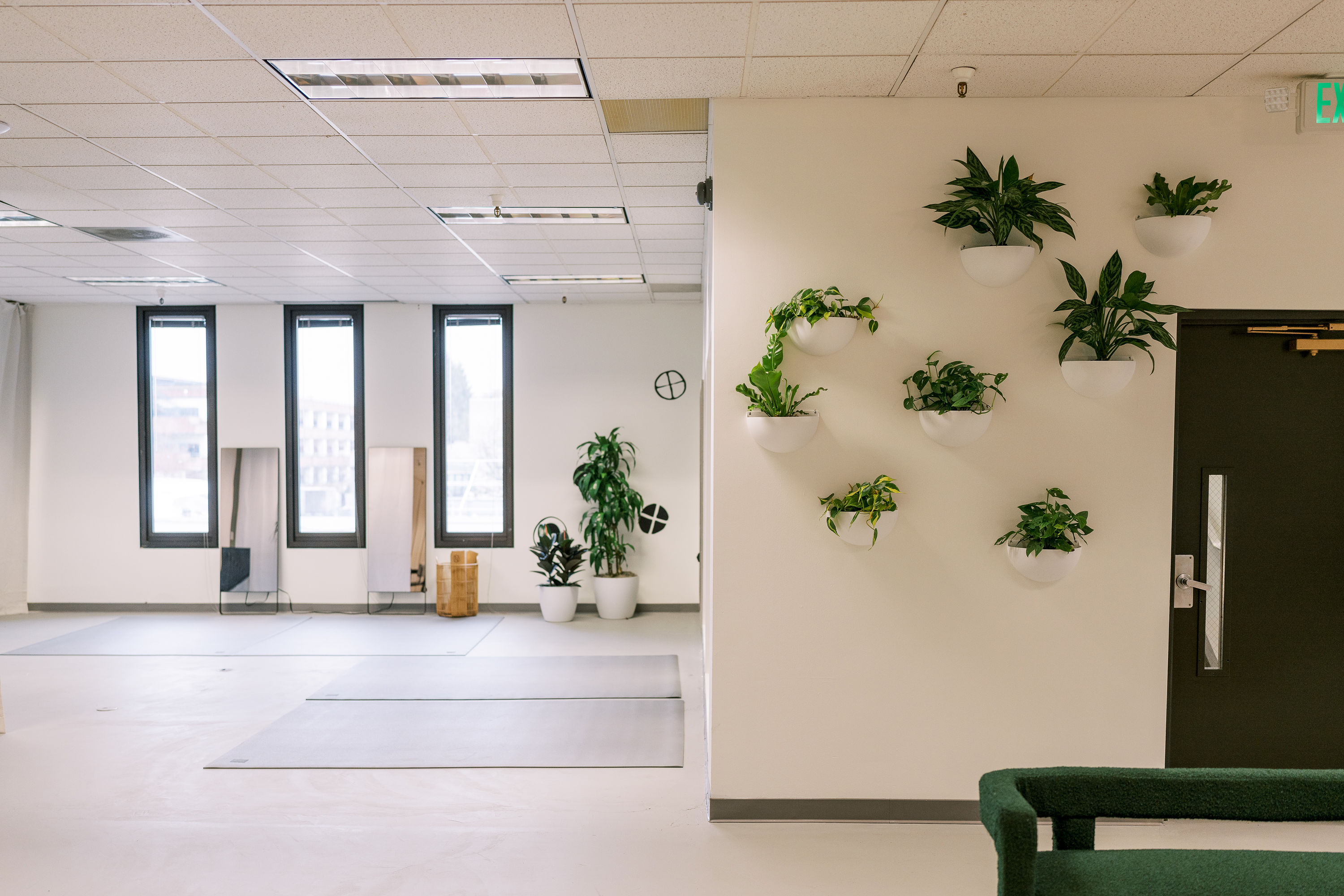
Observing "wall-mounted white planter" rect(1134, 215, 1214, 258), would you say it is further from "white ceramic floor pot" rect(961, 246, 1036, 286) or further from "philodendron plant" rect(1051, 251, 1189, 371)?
"white ceramic floor pot" rect(961, 246, 1036, 286)

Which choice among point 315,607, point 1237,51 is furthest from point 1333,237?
point 315,607

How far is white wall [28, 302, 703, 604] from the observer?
7.50 metres

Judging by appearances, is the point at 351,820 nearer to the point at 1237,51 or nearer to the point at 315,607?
the point at 1237,51

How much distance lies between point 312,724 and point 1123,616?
3.94 meters

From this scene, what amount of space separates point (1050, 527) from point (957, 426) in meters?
0.50

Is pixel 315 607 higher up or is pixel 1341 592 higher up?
pixel 1341 592

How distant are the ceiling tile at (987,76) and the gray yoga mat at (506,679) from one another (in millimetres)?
3504

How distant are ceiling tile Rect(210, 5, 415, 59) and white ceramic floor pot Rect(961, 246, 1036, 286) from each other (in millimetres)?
2067

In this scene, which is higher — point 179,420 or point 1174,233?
point 1174,233

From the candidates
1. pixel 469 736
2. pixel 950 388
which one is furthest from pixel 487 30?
pixel 469 736

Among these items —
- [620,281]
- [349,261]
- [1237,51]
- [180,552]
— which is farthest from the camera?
[180,552]

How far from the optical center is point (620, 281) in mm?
6523

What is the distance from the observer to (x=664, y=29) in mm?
2482

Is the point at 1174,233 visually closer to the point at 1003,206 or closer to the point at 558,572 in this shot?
the point at 1003,206
